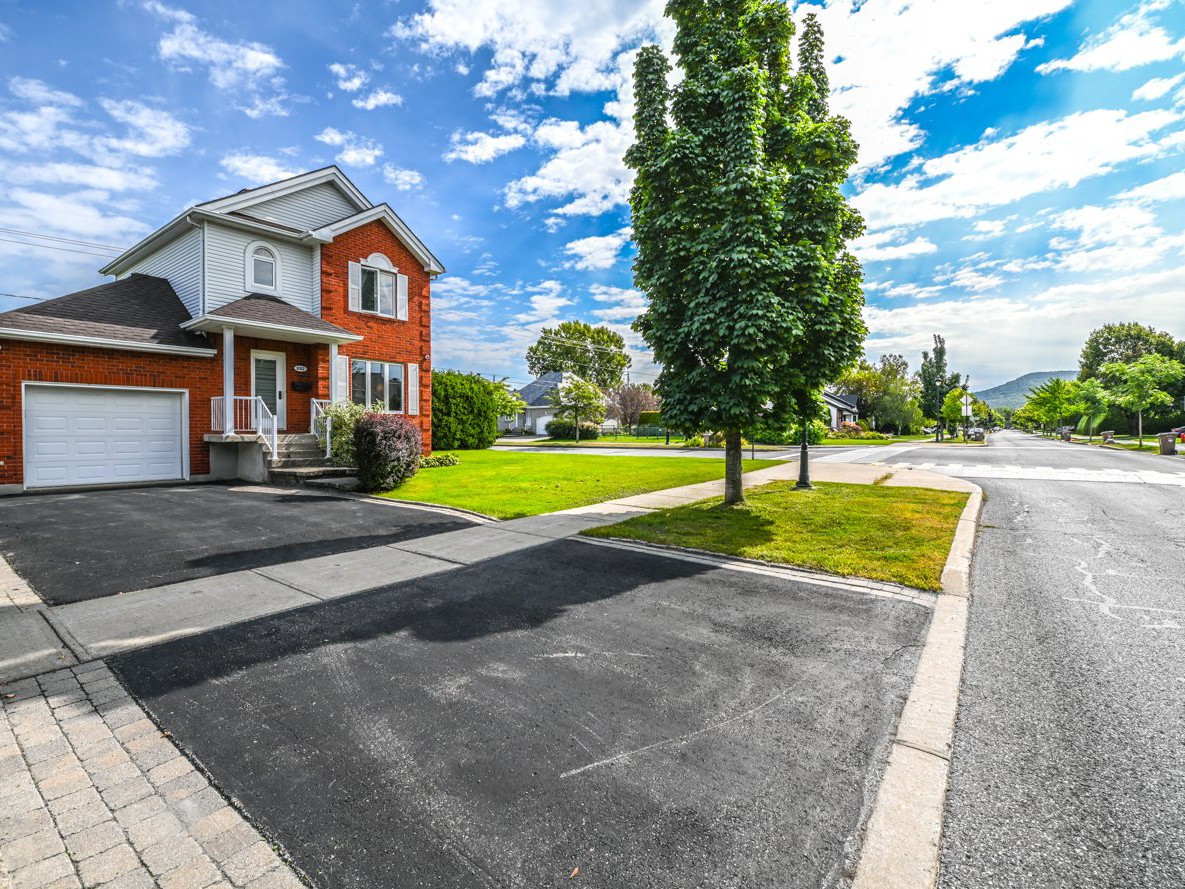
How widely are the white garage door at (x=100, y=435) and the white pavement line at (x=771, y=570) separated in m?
12.3

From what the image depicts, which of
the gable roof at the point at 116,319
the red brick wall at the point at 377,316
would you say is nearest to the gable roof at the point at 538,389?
the red brick wall at the point at 377,316

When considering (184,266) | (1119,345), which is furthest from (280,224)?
(1119,345)

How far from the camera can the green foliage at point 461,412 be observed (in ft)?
72.7

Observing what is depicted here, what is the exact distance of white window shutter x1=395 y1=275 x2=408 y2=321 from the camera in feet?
57.3

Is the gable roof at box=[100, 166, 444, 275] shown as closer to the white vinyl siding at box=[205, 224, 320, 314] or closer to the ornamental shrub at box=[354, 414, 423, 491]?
the white vinyl siding at box=[205, 224, 320, 314]

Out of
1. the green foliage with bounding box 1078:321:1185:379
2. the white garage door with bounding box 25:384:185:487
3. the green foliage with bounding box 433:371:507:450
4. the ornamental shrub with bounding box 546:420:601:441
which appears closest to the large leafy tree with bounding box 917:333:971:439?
the green foliage with bounding box 1078:321:1185:379

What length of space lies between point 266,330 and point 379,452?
5.32 m

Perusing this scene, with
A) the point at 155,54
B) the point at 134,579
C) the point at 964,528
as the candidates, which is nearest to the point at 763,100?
the point at 964,528

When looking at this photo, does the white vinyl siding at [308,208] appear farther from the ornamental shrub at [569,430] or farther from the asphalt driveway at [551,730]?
the ornamental shrub at [569,430]

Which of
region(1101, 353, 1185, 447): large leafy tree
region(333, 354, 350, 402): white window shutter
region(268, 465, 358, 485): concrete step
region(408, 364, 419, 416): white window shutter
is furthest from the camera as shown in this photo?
region(1101, 353, 1185, 447): large leafy tree

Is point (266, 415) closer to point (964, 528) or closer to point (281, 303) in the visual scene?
point (281, 303)

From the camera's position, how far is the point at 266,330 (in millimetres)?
13555

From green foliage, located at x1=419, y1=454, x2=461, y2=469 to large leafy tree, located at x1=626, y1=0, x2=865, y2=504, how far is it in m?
9.57

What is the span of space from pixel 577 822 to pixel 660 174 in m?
9.09
